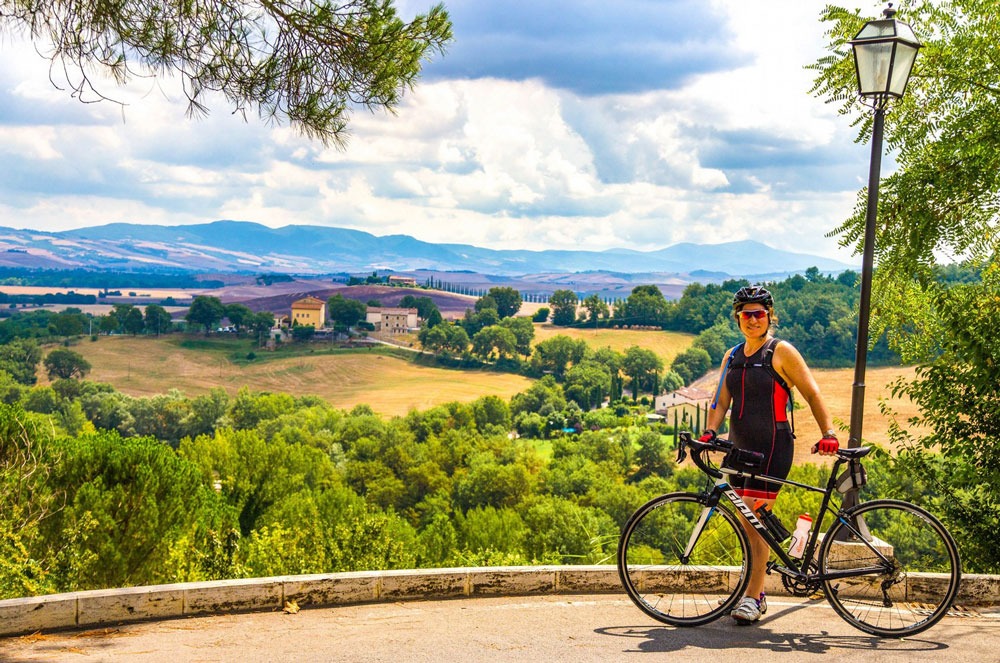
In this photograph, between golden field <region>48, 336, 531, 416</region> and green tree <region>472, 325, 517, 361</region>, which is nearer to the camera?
golden field <region>48, 336, 531, 416</region>

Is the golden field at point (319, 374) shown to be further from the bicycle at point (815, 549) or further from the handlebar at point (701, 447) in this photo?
the handlebar at point (701, 447)

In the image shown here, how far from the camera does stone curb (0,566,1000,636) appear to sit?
201 inches

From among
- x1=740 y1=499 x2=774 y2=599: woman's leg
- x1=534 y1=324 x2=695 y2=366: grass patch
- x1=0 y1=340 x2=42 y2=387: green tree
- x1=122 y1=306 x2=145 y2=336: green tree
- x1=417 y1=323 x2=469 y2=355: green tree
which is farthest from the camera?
x1=122 y1=306 x2=145 y2=336: green tree

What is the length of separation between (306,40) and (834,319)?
134893 millimetres

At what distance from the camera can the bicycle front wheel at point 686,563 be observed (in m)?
5.05

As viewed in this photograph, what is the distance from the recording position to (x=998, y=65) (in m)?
10.1

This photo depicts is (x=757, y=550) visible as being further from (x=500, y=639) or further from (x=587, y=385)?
(x=587, y=385)

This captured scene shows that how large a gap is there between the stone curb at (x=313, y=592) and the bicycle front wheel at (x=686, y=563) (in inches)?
16.4

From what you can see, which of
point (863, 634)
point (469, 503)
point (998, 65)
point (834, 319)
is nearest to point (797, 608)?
point (863, 634)

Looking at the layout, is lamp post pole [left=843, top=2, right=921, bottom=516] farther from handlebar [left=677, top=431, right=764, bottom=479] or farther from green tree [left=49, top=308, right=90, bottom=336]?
green tree [left=49, top=308, right=90, bottom=336]

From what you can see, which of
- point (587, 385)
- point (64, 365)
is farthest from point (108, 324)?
point (587, 385)

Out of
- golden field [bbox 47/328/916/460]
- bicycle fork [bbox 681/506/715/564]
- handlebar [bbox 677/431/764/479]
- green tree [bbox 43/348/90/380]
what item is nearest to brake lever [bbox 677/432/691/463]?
handlebar [bbox 677/431/764/479]

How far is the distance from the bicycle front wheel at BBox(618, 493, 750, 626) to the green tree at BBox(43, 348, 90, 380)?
15611cm

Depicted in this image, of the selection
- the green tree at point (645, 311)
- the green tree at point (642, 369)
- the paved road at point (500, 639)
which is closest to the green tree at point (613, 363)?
the green tree at point (642, 369)
